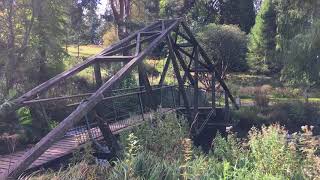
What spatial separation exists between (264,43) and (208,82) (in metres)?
11.8

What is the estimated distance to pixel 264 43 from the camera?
109 ft

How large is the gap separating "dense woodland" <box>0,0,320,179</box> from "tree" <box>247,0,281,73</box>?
78mm

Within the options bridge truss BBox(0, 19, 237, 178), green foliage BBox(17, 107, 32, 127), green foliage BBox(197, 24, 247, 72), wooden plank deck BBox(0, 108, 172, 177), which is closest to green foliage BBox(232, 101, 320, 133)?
bridge truss BBox(0, 19, 237, 178)

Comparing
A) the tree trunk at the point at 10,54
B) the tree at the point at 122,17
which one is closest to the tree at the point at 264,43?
the tree at the point at 122,17

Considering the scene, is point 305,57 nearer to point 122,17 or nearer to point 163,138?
point 122,17

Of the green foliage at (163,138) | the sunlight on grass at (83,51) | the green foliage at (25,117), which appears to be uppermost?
the sunlight on grass at (83,51)

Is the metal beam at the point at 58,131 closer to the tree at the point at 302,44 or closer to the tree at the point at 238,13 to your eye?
the tree at the point at 302,44

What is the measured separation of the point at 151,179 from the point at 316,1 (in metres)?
15.6

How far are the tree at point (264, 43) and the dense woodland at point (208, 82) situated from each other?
0.08 metres

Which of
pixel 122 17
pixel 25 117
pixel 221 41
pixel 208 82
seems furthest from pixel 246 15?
pixel 25 117

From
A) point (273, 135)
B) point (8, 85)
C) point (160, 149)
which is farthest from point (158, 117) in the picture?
point (8, 85)

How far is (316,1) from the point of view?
18.5 metres

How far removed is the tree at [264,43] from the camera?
3312cm

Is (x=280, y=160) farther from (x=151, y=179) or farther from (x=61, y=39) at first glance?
(x=61, y=39)
